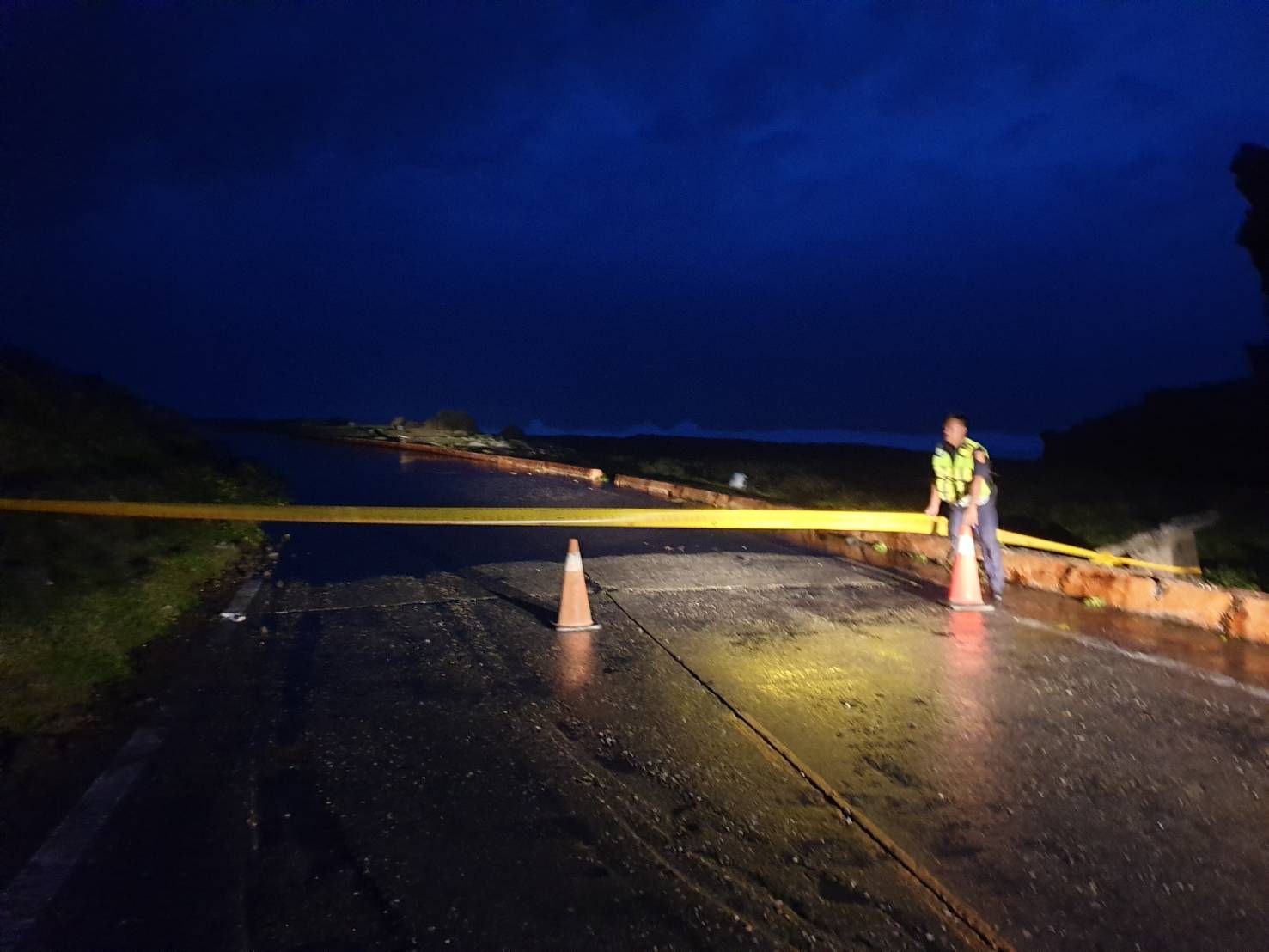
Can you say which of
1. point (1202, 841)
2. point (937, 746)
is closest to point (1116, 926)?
point (1202, 841)

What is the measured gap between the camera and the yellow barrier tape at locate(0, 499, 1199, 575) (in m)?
8.93

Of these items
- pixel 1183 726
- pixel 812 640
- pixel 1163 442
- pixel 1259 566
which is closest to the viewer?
pixel 1183 726

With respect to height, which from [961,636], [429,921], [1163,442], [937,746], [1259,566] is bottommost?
[429,921]

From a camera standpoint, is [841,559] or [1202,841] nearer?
[1202,841]

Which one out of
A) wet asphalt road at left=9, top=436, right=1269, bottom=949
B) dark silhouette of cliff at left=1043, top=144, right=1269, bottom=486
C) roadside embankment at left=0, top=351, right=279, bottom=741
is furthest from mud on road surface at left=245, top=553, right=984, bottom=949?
dark silhouette of cliff at left=1043, top=144, right=1269, bottom=486

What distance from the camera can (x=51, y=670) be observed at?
5.83 m

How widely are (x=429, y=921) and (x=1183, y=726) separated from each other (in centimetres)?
437

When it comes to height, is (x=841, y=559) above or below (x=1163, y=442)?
below

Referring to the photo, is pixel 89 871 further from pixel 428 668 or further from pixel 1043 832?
pixel 1043 832

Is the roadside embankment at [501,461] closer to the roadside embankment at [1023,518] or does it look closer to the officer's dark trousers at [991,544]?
the roadside embankment at [1023,518]

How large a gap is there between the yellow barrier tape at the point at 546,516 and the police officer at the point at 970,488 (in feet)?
3.07

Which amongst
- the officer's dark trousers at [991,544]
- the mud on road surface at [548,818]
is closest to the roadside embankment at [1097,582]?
the officer's dark trousers at [991,544]

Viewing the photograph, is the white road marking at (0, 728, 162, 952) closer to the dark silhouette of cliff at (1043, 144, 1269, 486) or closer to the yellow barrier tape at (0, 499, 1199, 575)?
the yellow barrier tape at (0, 499, 1199, 575)

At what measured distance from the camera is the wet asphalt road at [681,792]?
3268mm
